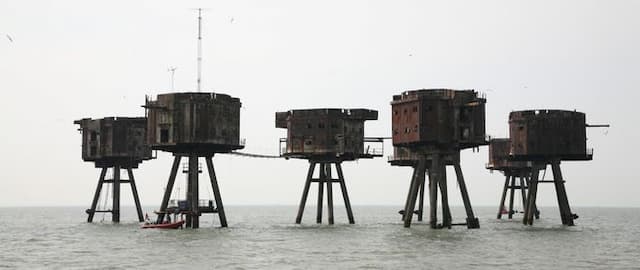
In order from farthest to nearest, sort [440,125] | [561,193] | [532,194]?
[532,194] < [561,193] < [440,125]

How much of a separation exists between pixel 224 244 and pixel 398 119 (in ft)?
57.7

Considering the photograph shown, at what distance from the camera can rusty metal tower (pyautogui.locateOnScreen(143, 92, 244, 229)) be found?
66.6 metres

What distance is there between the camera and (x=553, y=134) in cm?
7219

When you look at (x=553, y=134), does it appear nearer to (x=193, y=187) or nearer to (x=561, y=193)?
(x=561, y=193)

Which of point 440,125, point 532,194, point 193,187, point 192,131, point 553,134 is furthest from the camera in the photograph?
point 532,194

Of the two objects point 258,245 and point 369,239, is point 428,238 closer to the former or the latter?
point 369,239

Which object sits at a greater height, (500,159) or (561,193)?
(500,159)

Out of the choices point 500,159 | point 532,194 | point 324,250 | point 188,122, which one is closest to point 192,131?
point 188,122

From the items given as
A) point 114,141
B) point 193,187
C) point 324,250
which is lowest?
point 324,250

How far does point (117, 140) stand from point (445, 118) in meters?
32.2

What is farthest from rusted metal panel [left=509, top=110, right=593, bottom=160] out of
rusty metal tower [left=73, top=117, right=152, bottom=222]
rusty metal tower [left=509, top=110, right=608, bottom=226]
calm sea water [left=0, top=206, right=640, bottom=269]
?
rusty metal tower [left=73, top=117, right=152, bottom=222]

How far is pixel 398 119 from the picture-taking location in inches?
2670

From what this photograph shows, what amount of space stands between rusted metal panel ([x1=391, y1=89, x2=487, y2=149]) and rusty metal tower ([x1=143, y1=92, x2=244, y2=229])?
13333mm

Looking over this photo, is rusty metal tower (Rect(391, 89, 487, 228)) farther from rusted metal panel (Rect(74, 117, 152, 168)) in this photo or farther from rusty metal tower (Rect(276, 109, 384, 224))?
Result: rusted metal panel (Rect(74, 117, 152, 168))
